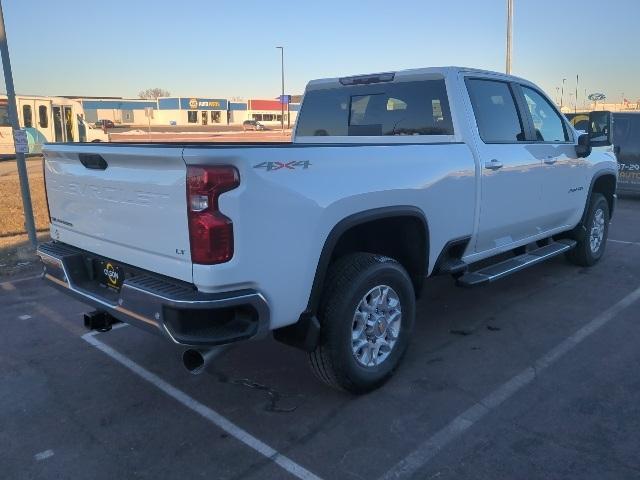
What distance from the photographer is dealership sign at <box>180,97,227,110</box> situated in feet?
284

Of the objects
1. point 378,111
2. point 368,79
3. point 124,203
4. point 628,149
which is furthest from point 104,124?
point 124,203

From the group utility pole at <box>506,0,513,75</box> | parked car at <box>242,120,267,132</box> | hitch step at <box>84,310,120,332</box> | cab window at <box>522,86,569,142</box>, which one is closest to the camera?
hitch step at <box>84,310,120,332</box>

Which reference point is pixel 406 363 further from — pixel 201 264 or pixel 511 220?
pixel 201 264

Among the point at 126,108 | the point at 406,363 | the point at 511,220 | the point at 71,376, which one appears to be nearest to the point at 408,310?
the point at 406,363

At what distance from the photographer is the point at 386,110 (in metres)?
4.92

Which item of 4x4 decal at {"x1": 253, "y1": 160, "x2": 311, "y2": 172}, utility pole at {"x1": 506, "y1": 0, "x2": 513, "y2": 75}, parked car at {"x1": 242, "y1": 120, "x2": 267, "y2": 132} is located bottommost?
parked car at {"x1": 242, "y1": 120, "x2": 267, "y2": 132}

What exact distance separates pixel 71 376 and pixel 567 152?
4.83 metres

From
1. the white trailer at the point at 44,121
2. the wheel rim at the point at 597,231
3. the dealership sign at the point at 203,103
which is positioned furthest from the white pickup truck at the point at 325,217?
the dealership sign at the point at 203,103

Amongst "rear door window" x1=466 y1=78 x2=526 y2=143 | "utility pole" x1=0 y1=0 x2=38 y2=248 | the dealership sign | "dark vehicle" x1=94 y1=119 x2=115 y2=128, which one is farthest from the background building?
"rear door window" x1=466 y1=78 x2=526 y2=143

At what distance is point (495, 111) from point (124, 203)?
3.16 m

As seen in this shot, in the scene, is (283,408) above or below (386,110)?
below

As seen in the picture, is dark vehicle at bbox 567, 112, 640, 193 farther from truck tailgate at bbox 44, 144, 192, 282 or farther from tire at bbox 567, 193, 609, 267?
truck tailgate at bbox 44, 144, 192, 282

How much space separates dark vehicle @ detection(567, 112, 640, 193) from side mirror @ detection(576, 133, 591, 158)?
21.8ft

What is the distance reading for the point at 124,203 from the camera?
320 centimetres
